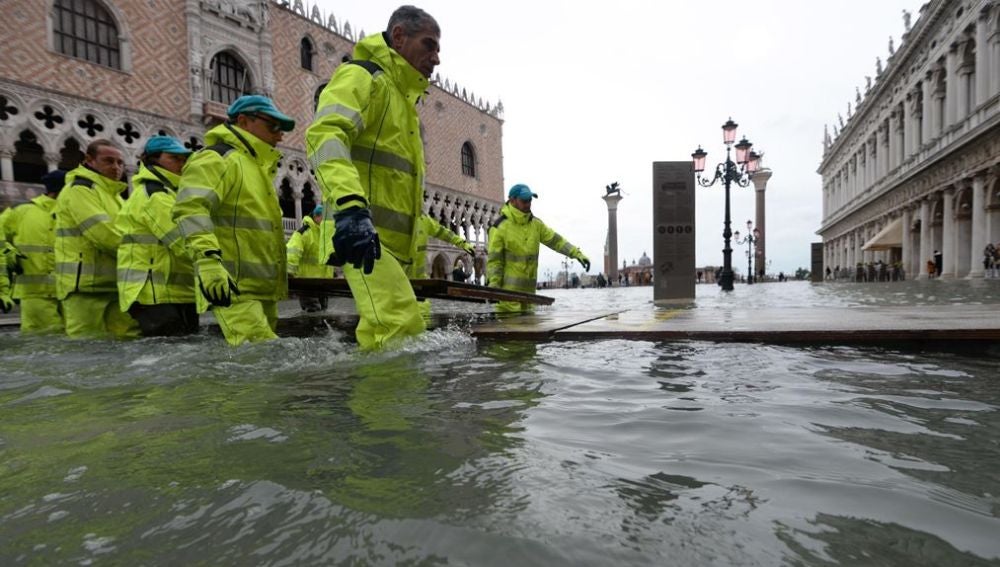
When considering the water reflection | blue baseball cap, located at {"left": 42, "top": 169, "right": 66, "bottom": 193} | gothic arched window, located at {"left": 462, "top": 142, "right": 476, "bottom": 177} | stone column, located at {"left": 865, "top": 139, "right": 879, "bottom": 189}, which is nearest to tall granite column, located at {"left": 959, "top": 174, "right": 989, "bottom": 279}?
stone column, located at {"left": 865, "top": 139, "right": 879, "bottom": 189}

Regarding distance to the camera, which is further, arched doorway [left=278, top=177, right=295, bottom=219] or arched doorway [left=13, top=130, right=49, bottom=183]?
arched doorway [left=278, top=177, right=295, bottom=219]

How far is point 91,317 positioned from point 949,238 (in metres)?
33.3

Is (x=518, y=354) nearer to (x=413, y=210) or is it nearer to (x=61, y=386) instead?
(x=413, y=210)

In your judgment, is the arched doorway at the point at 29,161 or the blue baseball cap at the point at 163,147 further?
the arched doorway at the point at 29,161

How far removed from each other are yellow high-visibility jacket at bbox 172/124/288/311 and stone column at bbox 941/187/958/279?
31591mm

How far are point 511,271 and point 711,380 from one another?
5065mm

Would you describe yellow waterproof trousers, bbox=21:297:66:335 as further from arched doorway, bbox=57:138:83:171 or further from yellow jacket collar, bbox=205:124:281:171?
arched doorway, bbox=57:138:83:171

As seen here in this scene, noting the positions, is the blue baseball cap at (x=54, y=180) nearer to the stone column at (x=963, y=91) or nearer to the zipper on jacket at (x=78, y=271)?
the zipper on jacket at (x=78, y=271)

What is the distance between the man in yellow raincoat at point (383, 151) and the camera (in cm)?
301

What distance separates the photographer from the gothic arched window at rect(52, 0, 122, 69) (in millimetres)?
17922

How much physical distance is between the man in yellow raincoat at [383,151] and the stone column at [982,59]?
29.1 metres

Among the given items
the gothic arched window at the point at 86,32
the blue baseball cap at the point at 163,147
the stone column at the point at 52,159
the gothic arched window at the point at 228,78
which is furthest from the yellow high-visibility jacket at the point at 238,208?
the gothic arched window at the point at 228,78

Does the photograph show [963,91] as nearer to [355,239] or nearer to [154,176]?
[355,239]

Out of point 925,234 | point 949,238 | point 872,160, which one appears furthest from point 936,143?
point 872,160
